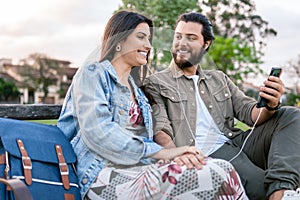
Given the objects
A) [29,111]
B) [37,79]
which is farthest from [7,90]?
[29,111]

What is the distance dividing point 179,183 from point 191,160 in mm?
92

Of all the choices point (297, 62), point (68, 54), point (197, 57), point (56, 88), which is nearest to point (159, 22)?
point (197, 57)

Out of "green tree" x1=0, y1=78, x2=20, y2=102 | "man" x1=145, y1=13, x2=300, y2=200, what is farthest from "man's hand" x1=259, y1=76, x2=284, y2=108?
"green tree" x1=0, y1=78, x2=20, y2=102

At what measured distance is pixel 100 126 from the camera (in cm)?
181

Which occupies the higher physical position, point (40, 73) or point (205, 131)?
point (205, 131)

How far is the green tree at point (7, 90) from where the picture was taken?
49.8m

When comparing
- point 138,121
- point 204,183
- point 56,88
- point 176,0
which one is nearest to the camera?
point 204,183

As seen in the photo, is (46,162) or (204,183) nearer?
(204,183)

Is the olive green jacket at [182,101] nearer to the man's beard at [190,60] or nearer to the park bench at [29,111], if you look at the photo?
the man's beard at [190,60]

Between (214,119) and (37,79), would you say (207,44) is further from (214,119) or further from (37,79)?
(37,79)

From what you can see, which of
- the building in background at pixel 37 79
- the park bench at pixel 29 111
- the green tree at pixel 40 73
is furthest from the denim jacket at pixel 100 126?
the green tree at pixel 40 73

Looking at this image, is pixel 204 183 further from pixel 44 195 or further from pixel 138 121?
pixel 44 195

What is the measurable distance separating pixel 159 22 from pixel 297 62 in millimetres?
27055

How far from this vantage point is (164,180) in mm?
1688
